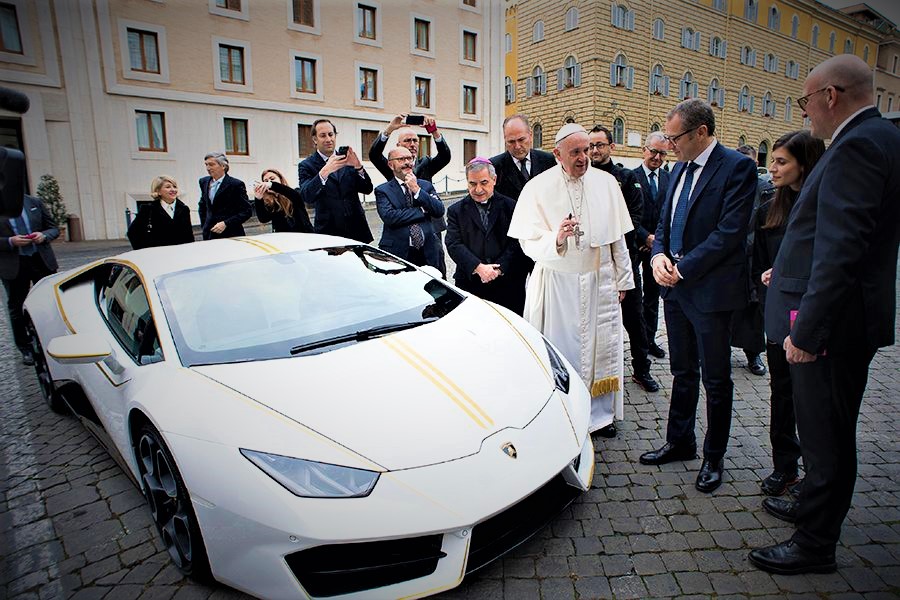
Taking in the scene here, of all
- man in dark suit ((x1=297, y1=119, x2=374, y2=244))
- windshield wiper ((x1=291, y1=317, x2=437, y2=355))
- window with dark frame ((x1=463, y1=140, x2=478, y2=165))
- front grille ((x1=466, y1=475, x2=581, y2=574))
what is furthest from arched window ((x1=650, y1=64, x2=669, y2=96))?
front grille ((x1=466, y1=475, x2=581, y2=574))

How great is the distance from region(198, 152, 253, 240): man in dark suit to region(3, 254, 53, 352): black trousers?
155 centimetres

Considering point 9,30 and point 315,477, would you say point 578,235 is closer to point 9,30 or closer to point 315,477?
point 315,477

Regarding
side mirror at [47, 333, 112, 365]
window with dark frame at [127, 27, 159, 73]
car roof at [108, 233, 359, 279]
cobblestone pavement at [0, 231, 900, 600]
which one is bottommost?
cobblestone pavement at [0, 231, 900, 600]

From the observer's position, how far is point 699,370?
9.67 feet

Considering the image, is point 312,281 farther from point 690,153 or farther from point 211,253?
point 690,153

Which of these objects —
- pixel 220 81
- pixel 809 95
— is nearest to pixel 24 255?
pixel 809 95

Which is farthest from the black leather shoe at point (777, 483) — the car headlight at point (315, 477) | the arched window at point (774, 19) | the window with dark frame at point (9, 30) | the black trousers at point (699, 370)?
the arched window at point (774, 19)

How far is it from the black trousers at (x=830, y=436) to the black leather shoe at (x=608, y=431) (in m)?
1.34

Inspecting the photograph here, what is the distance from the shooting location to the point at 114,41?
691 inches

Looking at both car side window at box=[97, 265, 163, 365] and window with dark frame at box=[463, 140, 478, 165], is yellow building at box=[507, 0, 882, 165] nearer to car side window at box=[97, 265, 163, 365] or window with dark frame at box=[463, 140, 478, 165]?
window with dark frame at box=[463, 140, 478, 165]

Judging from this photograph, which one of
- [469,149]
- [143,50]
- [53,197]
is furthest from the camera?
[469,149]

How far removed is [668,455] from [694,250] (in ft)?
3.82

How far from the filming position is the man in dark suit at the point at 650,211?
15.8ft

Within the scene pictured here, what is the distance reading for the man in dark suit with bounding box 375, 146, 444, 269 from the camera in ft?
14.9
